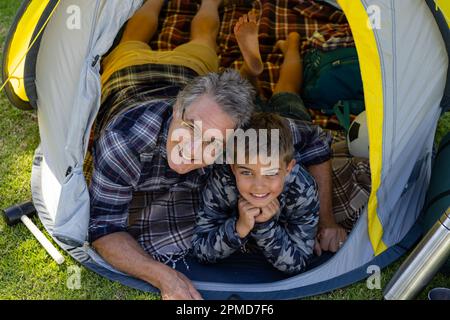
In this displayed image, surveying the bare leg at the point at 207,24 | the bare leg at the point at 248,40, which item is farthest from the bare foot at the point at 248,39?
the bare leg at the point at 207,24

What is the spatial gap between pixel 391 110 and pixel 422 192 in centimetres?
53

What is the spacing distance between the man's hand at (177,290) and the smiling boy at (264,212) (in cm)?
→ 15

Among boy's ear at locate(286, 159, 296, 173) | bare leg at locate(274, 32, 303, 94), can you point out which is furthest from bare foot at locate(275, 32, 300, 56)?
boy's ear at locate(286, 159, 296, 173)

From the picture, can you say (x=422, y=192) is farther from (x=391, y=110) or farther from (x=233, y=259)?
(x=233, y=259)

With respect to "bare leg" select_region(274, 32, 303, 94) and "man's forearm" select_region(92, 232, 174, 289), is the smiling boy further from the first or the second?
"bare leg" select_region(274, 32, 303, 94)

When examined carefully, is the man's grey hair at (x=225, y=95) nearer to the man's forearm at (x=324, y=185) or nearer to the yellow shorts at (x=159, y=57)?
the man's forearm at (x=324, y=185)

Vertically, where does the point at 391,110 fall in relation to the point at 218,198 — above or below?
above

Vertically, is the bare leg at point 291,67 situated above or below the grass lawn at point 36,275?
above

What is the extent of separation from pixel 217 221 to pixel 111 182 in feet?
1.33

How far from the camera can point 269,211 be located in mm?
2168

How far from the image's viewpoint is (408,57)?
2.23 m

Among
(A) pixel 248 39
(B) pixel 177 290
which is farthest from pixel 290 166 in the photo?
(A) pixel 248 39

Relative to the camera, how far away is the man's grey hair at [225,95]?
2160 millimetres

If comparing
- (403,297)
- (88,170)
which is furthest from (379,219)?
(88,170)
